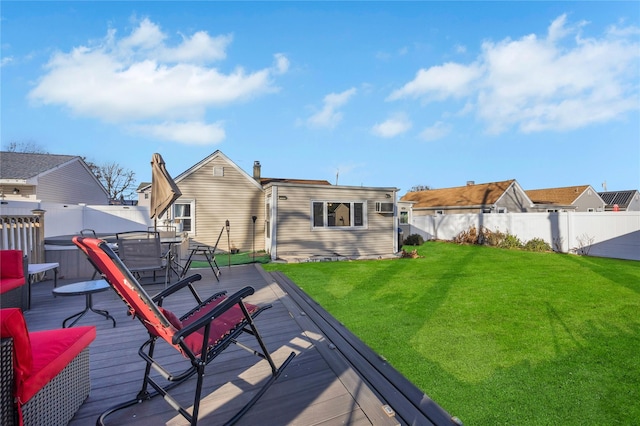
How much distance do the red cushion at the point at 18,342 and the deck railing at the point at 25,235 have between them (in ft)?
15.0

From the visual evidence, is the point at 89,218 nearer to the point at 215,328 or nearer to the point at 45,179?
the point at 45,179

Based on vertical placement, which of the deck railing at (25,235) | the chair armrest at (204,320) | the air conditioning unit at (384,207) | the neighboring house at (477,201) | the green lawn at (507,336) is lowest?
the green lawn at (507,336)

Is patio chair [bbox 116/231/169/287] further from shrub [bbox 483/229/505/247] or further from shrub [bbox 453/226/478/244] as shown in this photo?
shrub [bbox 453/226/478/244]

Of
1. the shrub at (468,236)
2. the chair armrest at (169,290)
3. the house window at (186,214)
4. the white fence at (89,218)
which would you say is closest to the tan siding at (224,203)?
the house window at (186,214)

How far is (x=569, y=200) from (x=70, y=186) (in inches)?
1405

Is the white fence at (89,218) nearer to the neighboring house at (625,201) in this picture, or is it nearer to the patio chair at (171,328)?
the patio chair at (171,328)

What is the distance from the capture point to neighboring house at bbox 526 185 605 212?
2266cm

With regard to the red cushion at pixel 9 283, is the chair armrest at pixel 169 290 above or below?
above

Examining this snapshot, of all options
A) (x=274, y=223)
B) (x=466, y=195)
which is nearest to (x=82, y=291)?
(x=274, y=223)

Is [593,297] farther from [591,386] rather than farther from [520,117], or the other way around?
[520,117]

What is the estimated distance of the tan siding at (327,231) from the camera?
10.6 metres

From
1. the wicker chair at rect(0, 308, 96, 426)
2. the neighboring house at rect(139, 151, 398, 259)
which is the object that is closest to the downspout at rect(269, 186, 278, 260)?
the neighboring house at rect(139, 151, 398, 259)

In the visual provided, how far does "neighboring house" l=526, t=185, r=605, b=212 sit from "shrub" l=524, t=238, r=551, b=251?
10415 mm

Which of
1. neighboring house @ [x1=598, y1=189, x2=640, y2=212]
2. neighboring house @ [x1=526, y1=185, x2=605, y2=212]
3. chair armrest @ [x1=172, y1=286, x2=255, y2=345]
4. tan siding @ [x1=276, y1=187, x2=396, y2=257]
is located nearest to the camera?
chair armrest @ [x1=172, y1=286, x2=255, y2=345]
